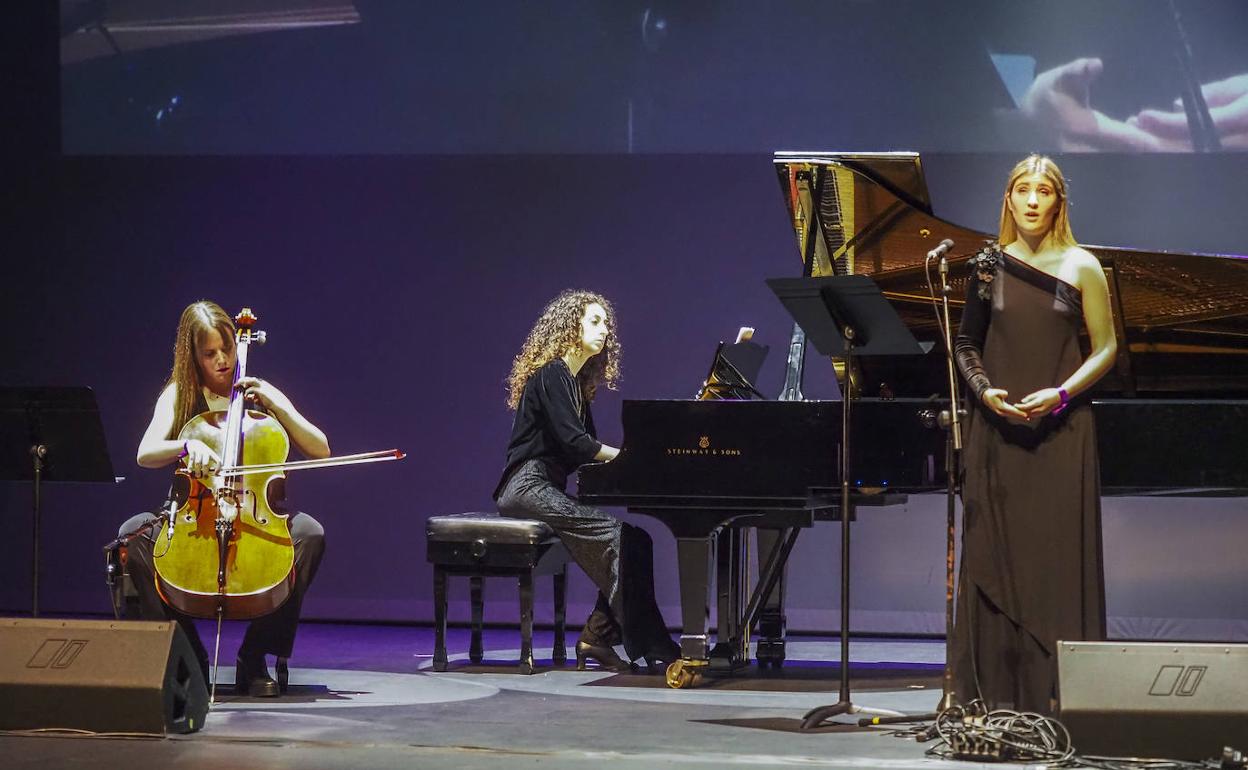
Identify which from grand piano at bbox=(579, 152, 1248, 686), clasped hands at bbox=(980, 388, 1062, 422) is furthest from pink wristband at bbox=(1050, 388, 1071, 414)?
grand piano at bbox=(579, 152, 1248, 686)

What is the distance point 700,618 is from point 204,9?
399cm

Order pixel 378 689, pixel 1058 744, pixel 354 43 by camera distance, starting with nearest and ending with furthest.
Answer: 1. pixel 1058 744
2. pixel 378 689
3. pixel 354 43

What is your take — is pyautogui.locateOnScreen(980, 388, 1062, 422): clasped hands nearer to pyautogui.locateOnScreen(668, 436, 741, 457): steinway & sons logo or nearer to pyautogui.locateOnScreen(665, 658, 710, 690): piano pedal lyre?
pyautogui.locateOnScreen(668, 436, 741, 457): steinway & sons logo

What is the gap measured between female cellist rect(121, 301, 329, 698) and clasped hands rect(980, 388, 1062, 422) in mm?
2121

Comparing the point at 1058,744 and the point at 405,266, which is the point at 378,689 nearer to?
the point at 1058,744

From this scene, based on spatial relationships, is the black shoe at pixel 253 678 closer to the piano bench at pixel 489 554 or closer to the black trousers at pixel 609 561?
the piano bench at pixel 489 554

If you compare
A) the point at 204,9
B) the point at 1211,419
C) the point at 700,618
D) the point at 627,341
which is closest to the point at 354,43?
the point at 204,9

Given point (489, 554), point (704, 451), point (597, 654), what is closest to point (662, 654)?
point (597, 654)

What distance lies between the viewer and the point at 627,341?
6973 millimetres

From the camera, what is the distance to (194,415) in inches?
176

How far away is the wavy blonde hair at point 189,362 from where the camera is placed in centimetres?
448

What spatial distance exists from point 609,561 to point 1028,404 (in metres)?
2.07

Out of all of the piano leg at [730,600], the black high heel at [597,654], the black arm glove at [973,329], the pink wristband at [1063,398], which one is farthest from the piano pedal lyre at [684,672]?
the pink wristband at [1063,398]

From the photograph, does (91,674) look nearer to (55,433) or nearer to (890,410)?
(55,433)
